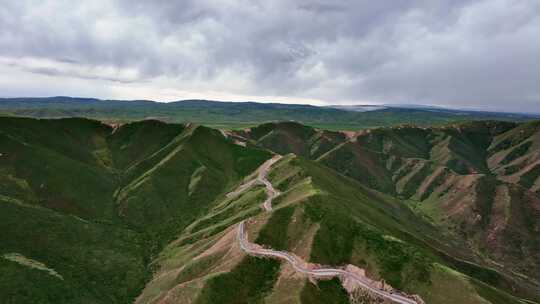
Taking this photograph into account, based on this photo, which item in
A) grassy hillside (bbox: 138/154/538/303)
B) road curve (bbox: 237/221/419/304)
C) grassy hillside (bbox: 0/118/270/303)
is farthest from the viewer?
grassy hillside (bbox: 0/118/270/303)

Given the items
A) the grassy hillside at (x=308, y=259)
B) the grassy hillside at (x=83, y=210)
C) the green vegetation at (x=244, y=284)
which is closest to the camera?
the grassy hillside at (x=308, y=259)

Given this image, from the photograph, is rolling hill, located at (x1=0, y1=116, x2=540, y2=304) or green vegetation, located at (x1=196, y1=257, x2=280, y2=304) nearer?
green vegetation, located at (x1=196, y1=257, x2=280, y2=304)

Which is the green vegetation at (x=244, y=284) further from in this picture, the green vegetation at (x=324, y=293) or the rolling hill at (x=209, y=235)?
the green vegetation at (x=324, y=293)

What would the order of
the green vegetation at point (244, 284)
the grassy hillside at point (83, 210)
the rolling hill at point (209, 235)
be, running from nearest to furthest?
the green vegetation at point (244, 284) < the rolling hill at point (209, 235) < the grassy hillside at point (83, 210)

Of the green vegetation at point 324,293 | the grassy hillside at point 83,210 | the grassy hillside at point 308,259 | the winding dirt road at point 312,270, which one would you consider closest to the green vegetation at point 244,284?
the grassy hillside at point 308,259

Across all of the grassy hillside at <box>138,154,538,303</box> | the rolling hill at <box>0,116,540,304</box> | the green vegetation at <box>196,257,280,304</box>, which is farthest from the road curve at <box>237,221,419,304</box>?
the green vegetation at <box>196,257,280,304</box>

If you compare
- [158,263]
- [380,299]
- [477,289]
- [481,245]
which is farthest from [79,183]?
[481,245]

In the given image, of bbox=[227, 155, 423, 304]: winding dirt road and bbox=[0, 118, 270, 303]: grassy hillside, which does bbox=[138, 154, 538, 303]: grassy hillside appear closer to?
bbox=[227, 155, 423, 304]: winding dirt road

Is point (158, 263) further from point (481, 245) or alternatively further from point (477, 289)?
point (481, 245)

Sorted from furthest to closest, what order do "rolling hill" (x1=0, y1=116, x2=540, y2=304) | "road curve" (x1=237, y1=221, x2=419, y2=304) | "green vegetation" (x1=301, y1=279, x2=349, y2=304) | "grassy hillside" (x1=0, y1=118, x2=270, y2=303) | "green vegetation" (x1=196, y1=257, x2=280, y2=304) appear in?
"grassy hillside" (x1=0, y1=118, x2=270, y2=303) → "rolling hill" (x1=0, y1=116, x2=540, y2=304) → "green vegetation" (x1=196, y1=257, x2=280, y2=304) → "road curve" (x1=237, y1=221, x2=419, y2=304) → "green vegetation" (x1=301, y1=279, x2=349, y2=304)

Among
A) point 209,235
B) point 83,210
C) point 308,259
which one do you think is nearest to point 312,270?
point 308,259

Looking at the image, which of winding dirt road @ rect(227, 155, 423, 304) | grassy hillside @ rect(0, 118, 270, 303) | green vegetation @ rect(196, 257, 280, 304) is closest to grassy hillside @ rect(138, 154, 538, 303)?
green vegetation @ rect(196, 257, 280, 304)
